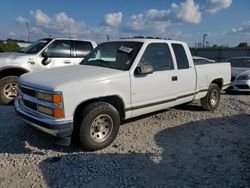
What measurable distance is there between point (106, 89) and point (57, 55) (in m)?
4.12

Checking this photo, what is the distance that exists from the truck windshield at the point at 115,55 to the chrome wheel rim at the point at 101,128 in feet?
3.14

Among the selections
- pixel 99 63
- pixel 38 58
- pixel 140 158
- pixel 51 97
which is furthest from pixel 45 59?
pixel 140 158

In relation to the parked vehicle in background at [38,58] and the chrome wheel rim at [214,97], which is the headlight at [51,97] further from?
the chrome wheel rim at [214,97]

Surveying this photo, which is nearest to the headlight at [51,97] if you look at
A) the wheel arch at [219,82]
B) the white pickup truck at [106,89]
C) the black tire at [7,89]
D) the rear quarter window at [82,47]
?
the white pickup truck at [106,89]

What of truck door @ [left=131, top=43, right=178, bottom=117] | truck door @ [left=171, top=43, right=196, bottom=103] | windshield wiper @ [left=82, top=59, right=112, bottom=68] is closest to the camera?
truck door @ [left=131, top=43, right=178, bottom=117]

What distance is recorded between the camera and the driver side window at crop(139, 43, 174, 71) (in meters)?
4.82

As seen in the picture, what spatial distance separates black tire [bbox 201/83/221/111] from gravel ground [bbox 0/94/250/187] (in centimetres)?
96

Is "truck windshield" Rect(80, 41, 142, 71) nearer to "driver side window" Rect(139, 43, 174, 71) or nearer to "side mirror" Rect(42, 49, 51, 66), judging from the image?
"driver side window" Rect(139, 43, 174, 71)

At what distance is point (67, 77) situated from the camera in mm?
4012

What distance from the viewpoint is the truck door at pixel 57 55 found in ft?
24.3

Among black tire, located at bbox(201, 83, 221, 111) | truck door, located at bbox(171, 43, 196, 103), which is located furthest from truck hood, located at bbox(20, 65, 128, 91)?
black tire, located at bbox(201, 83, 221, 111)

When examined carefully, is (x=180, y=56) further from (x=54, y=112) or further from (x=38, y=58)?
(x=38, y=58)

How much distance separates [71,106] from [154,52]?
2.11 metres

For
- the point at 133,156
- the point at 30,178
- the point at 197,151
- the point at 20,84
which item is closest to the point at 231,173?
the point at 197,151
